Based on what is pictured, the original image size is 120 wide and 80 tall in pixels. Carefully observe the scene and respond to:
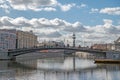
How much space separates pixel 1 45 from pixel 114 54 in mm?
68542

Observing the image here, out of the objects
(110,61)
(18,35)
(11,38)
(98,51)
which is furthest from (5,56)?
(18,35)

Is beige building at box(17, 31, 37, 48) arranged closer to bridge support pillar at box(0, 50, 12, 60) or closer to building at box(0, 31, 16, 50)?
building at box(0, 31, 16, 50)

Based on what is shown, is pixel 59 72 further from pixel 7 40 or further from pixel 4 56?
pixel 7 40

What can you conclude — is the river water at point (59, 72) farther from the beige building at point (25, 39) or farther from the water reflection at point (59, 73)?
the beige building at point (25, 39)

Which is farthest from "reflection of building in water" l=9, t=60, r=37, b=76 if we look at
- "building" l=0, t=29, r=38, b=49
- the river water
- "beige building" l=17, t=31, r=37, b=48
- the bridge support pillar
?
"beige building" l=17, t=31, r=37, b=48

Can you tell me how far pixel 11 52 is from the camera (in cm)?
8819

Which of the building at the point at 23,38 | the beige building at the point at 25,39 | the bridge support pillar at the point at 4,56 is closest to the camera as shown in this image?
the bridge support pillar at the point at 4,56

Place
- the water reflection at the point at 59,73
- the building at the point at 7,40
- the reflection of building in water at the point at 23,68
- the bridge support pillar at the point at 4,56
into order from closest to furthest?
the water reflection at the point at 59,73 → the reflection of building in water at the point at 23,68 → the bridge support pillar at the point at 4,56 → the building at the point at 7,40

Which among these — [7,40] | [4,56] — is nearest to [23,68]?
[4,56]

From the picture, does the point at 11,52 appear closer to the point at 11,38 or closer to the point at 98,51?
the point at 98,51

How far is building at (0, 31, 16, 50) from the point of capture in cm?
14252

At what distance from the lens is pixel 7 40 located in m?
146

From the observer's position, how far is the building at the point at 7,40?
14252cm

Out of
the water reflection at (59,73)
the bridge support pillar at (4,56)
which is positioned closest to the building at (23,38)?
the bridge support pillar at (4,56)
